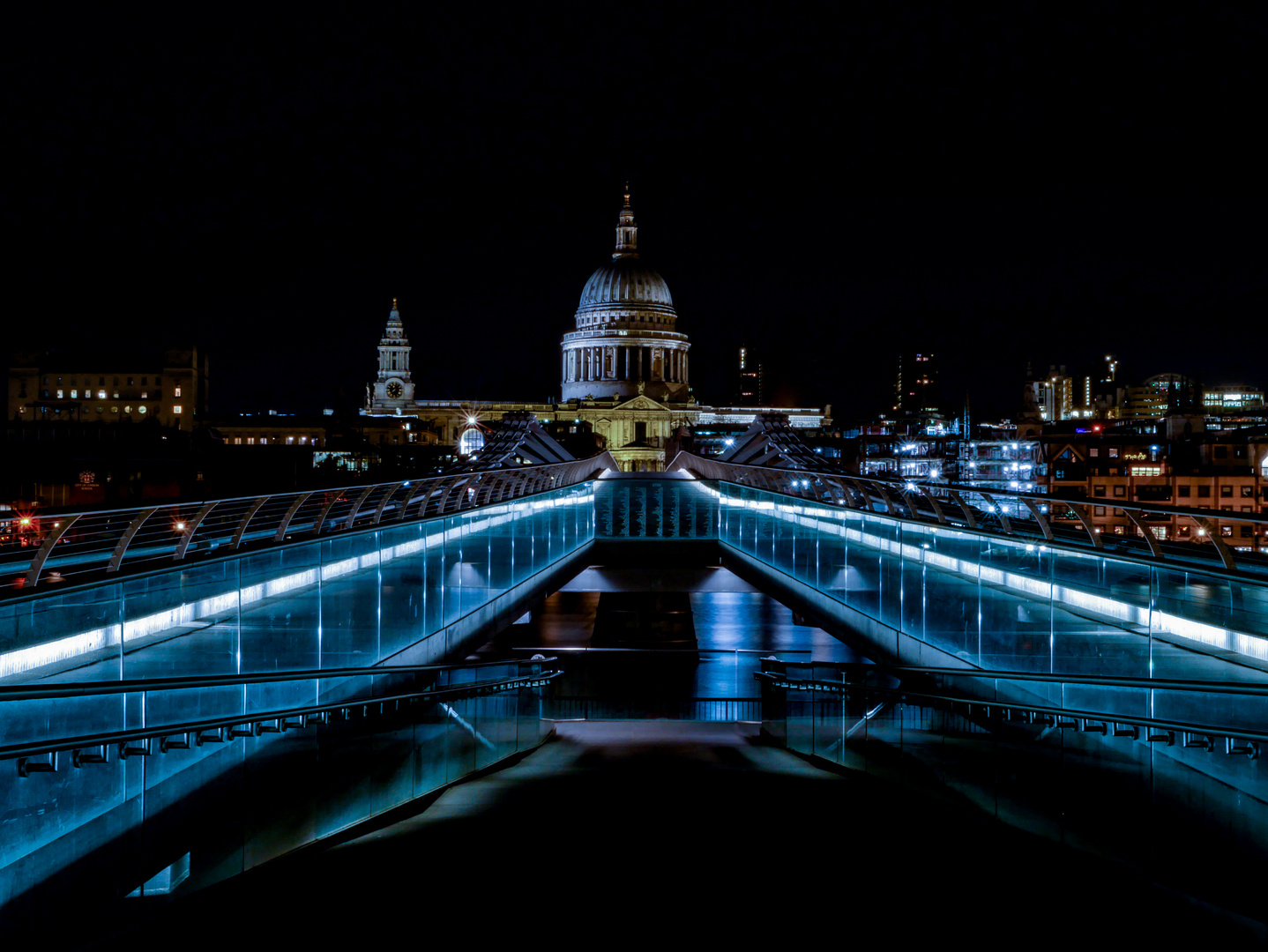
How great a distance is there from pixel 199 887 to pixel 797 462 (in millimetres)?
31467

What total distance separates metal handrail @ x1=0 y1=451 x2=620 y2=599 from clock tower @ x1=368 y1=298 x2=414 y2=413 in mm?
143180

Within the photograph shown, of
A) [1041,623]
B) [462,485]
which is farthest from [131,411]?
[1041,623]

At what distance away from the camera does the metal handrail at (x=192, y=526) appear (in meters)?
7.44

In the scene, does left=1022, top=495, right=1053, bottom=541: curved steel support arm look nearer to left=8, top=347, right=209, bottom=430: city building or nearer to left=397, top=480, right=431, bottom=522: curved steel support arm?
left=397, top=480, right=431, bottom=522: curved steel support arm

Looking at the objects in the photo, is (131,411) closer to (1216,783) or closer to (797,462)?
(797,462)

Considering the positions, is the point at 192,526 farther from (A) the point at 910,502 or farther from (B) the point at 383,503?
(A) the point at 910,502

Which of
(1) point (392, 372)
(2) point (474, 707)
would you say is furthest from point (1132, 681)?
(1) point (392, 372)

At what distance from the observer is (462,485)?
1638 centimetres

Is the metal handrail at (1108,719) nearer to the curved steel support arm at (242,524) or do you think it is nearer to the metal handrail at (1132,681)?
the metal handrail at (1132,681)

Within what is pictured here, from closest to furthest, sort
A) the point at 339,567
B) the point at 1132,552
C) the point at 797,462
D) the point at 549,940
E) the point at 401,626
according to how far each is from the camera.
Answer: the point at 549,940, the point at 1132,552, the point at 339,567, the point at 401,626, the point at 797,462

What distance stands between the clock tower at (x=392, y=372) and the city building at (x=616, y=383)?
6.8 inches

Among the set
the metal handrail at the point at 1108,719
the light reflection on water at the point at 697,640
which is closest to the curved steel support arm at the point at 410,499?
the light reflection on water at the point at 697,640

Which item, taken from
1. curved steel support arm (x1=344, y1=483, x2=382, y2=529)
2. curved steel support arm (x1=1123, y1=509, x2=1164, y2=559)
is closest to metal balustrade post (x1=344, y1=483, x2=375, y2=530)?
curved steel support arm (x1=344, y1=483, x2=382, y2=529)

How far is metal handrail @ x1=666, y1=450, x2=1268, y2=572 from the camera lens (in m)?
7.86
